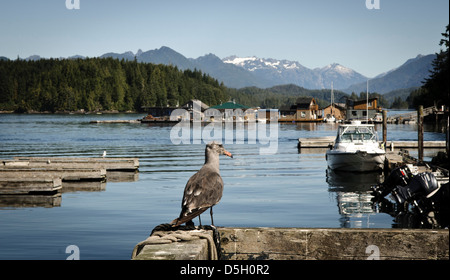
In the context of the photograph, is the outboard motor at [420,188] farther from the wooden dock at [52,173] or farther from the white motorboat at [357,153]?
the wooden dock at [52,173]

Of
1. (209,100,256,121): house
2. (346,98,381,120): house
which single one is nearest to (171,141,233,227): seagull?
(346,98,381,120): house

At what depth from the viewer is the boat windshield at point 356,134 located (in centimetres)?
3438

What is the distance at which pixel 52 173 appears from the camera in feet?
96.6

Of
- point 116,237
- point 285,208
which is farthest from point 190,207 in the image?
point 285,208

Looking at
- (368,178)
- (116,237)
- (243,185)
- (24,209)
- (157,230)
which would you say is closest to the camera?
(157,230)

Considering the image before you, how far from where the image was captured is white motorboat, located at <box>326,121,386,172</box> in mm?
32750

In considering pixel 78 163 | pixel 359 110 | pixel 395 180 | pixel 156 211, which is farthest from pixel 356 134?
pixel 359 110

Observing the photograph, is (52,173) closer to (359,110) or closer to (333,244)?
(333,244)

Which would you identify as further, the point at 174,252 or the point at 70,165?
the point at 70,165

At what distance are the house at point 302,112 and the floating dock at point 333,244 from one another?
162 meters

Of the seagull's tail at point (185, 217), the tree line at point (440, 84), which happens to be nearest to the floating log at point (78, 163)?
the seagull's tail at point (185, 217)

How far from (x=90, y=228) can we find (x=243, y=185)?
1331 cm

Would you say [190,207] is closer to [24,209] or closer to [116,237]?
[116,237]

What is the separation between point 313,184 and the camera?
30.3 m
